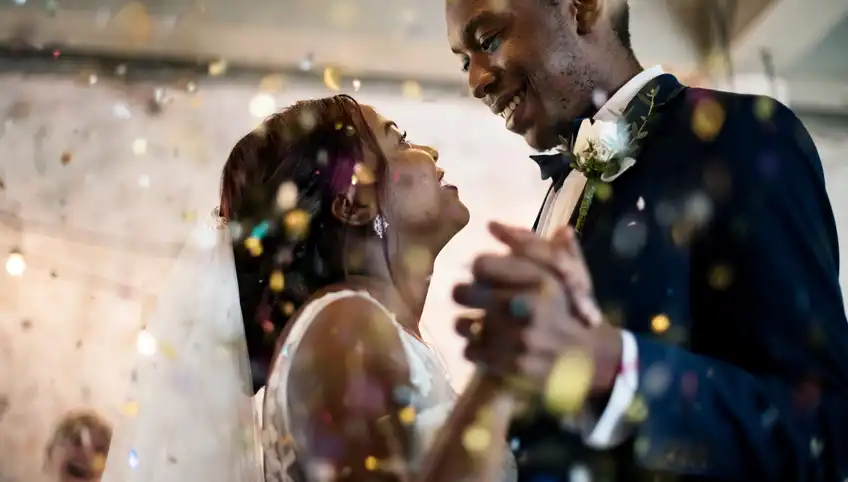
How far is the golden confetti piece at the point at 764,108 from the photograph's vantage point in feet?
2.26

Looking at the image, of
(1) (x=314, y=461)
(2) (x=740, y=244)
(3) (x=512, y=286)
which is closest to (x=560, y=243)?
(3) (x=512, y=286)

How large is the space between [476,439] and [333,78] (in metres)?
0.56

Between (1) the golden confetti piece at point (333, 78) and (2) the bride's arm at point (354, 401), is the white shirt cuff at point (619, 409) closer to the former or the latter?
(2) the bride's arm at point (354, 401)

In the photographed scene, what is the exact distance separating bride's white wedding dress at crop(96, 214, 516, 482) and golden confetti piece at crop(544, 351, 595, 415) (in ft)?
0.58

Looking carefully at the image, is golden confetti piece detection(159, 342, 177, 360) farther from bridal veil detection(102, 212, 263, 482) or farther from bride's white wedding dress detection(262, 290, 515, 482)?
bride's white wedding dress detection(262, 290, 515, 482)

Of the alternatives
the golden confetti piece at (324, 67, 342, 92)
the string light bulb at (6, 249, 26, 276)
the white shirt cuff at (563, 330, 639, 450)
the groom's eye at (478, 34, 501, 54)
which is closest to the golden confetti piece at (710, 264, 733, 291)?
the white shirt cuff at (563, 330, 639, 450)

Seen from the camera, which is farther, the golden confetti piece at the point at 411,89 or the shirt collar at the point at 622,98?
the golden confetti piece at the point at 411,89

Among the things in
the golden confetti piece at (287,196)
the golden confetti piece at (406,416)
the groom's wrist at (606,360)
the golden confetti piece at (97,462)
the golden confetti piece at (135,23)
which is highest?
the golden confetti piece at (135,23)

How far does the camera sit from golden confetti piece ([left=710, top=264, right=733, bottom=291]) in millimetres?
626

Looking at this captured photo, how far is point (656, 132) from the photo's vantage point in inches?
28.8

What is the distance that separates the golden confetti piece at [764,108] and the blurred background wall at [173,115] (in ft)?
0.89

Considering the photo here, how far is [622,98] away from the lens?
78cm

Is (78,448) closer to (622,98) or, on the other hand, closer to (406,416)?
(406,416)

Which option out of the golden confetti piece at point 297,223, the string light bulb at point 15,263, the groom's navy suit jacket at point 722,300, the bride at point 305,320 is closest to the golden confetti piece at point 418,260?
the bride at point 305,320
